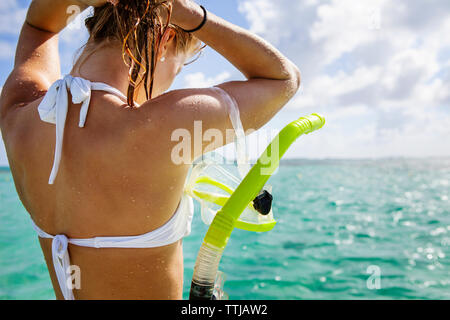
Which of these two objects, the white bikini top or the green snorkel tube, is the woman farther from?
the green snorkel tube

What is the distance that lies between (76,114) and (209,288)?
27.3 inches

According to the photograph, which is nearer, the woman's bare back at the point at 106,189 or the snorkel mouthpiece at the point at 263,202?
the woman's bare back at the point at 106,189

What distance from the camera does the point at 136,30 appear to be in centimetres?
110

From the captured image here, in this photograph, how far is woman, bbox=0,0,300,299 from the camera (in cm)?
103

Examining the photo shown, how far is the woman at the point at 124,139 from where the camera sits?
3.39 ft

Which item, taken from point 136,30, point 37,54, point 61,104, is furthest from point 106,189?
point 37,54

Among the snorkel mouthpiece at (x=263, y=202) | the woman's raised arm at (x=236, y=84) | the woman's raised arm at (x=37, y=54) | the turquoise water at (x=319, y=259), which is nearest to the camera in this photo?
the woman's raised arm at (x=236, y=84)

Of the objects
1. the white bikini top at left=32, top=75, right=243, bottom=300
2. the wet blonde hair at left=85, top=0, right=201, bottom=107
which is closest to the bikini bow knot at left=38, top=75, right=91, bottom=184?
the white bikini top at left=32, top=75, right=243, bottom=300

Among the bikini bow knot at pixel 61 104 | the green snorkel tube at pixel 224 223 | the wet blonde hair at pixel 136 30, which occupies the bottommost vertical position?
the green snorkel tube at pixel 224 223

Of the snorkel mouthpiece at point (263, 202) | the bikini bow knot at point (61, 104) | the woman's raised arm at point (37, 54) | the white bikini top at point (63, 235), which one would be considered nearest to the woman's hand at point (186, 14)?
the white bikini top at point (63, 235)

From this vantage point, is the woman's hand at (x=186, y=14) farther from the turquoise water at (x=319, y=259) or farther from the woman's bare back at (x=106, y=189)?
the turquoise water at (x=319, y=259)

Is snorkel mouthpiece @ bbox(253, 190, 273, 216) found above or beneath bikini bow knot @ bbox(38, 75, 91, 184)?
beneath

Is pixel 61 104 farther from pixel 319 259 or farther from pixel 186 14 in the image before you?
pixel 319 259

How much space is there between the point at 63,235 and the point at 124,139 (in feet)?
1.48
